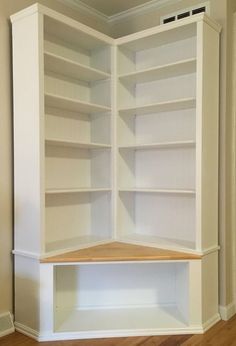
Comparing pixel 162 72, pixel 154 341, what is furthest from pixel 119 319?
pixel 162 72

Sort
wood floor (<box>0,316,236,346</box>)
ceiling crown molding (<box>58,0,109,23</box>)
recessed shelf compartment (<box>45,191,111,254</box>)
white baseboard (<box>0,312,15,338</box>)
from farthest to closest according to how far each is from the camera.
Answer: ceiling crown molding (<box>58,0,109,23</box>) < recessed shelf compartment (<box>45,191,111,254</box>) < white baseboard (<box>0,312,15,338</box>) < wood floor (<box>0,316,236,346</box>)

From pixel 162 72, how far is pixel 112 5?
0.87m

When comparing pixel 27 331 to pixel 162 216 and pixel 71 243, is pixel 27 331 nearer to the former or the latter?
pixel 71 243

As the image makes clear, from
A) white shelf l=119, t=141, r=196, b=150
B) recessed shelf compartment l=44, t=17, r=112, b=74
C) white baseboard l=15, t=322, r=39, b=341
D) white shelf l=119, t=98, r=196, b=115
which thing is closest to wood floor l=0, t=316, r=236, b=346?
white baseboard l=15, t=322, r=39, b=341

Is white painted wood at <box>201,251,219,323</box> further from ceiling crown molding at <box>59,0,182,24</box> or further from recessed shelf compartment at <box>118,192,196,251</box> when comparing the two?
ceiling crown molding at <box>59,0,182,24</box>

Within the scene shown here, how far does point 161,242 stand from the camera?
9.09 ft

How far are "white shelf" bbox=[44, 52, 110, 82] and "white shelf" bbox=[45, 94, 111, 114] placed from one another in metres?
0.28

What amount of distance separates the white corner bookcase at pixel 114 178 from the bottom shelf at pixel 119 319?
0.01 m

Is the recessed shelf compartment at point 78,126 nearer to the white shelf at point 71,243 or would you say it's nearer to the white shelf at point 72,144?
the white shelf at point 72,144

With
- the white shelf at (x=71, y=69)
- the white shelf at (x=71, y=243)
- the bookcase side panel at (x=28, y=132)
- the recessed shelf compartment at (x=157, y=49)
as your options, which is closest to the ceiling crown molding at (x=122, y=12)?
the recessed shelf compartment at (x=157, y=49)

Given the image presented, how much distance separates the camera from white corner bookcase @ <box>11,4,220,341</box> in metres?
2.42

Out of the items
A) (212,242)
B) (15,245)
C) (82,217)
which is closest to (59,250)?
(15,245)

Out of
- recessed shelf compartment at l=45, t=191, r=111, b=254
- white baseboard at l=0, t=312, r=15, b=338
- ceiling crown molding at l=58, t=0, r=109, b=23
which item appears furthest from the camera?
ceiling crown molding at l=58, t=0, r=109, b=23

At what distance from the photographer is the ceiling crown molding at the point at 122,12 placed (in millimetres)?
2994
